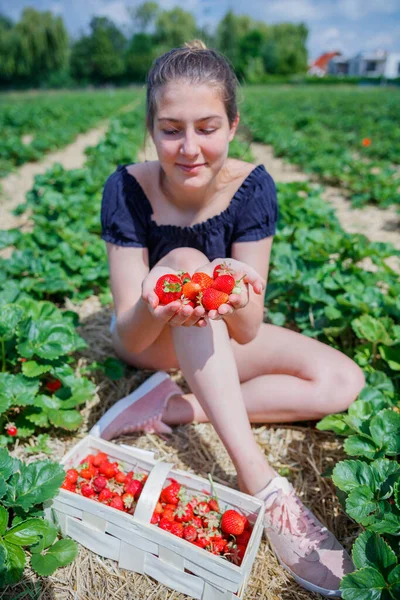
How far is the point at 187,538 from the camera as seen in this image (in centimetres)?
153

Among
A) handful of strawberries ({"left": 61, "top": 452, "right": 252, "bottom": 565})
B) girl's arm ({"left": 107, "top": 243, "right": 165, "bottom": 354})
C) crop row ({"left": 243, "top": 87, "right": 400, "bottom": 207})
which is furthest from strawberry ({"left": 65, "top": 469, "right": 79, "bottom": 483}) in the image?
crop row ({"left": 243, "top": 87, "right": 400, "bottom": 207})

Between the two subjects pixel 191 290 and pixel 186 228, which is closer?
pixel 191 290

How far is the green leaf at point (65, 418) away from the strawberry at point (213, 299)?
2.85 ft

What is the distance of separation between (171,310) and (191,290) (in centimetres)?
9

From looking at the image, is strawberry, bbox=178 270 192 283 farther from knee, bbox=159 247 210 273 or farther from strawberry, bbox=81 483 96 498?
strawberry, bbox=81 483 96 498

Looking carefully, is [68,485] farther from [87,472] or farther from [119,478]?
[119,478]

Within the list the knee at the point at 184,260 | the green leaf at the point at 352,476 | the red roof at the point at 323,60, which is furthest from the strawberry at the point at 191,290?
the red roof at the point at 323,60

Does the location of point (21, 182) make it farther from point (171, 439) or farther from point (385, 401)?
point (385, 401)

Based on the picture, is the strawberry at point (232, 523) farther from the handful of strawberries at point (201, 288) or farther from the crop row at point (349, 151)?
the crop row at point (349, 151)

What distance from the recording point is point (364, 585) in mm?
1180

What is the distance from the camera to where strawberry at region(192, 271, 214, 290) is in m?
1.52

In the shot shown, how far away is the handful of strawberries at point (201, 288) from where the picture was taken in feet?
4.79

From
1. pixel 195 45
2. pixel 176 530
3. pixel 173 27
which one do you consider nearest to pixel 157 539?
pixel 176 530

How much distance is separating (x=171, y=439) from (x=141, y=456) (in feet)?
1.16
